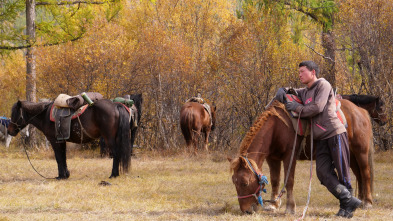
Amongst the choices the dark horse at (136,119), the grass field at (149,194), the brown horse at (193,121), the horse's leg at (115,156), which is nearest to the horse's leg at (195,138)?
the brown horse at (193,121)

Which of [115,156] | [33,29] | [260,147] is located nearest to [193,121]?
[115,156]

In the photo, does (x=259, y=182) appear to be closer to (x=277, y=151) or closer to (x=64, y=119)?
(x=277, y=151)

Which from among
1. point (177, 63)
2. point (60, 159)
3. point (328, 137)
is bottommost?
point (60, 159)

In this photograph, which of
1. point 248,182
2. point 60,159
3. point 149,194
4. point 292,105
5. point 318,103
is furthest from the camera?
point 60,159

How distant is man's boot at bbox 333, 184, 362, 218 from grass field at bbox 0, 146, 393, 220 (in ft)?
0.72

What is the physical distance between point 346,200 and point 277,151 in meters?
1.06

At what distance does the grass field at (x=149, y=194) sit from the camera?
5707 mm

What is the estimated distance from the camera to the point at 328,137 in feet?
17.5

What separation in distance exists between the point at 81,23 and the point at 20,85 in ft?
59.6

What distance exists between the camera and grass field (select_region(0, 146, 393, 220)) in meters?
5.71

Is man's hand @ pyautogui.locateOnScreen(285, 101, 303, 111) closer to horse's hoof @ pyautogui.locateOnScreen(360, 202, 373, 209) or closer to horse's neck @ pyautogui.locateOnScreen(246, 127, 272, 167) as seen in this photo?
horse's neck @ pyautogui.locateOnScreen(246, 127, 272, 167)

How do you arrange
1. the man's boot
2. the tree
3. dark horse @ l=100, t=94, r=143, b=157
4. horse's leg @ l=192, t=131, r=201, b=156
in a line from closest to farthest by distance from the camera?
the man's boot, dark horse @ l=100, t=94, r=143, b=157, horse's leg @ l=192, t=131, r=201, b=156, the tree

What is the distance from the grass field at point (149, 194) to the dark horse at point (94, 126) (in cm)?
44

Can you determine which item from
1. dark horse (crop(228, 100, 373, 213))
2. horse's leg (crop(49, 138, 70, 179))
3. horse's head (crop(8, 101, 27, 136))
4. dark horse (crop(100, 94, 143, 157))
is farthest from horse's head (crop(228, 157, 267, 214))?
horse's head (crop(8, 101, 27, 136))
